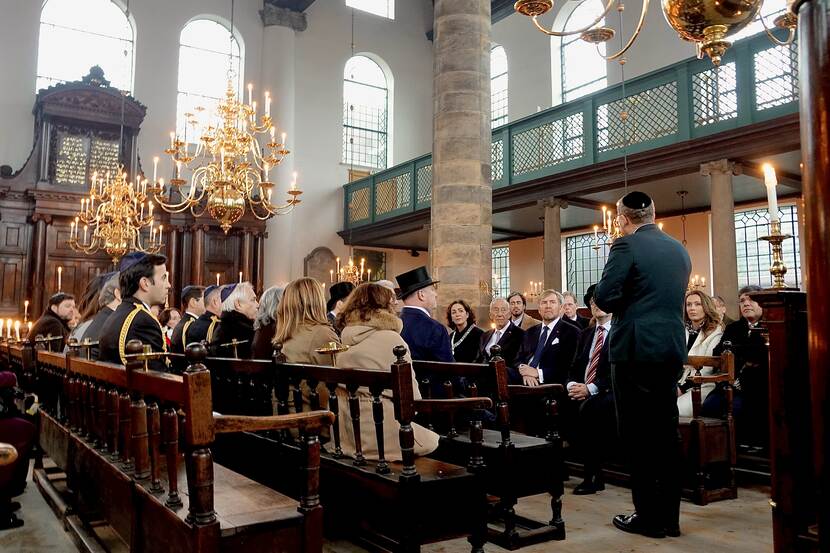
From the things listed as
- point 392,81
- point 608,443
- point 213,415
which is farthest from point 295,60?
point 213,415

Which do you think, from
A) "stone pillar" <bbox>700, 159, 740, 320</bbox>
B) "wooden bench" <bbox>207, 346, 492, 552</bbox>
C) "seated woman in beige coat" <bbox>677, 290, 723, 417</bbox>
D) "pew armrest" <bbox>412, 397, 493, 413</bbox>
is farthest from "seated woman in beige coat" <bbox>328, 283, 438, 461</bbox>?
"stone pillar" <bbox>700, 159, 740, 320</bbox>

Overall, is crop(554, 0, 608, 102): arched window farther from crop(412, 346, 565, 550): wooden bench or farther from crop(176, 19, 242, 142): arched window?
crop(412, 346, 565, 550): wooden bench

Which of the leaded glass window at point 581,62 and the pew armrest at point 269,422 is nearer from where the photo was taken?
the pew armrest at point 269,422

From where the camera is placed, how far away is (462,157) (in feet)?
26.7

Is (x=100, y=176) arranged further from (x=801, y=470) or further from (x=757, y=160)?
(x=801, y=470)

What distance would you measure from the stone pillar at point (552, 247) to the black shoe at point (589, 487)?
782 centimetres

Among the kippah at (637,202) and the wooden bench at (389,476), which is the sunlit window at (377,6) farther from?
the wooden bench at (389,476)

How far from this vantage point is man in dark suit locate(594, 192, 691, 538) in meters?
3.56

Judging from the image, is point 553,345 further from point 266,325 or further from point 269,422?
point 269,422

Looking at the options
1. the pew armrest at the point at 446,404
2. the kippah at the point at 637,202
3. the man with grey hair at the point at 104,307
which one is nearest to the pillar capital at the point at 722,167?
the kippah at the point at 637,202

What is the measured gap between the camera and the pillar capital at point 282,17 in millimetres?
17422

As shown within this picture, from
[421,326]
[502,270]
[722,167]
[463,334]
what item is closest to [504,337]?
[463,334]

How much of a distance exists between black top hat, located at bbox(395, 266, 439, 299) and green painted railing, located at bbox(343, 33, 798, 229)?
7.11 metres

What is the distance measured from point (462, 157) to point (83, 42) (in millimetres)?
11759
